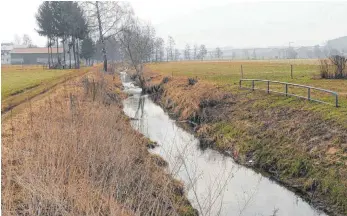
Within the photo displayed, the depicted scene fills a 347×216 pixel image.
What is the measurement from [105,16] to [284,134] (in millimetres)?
43270

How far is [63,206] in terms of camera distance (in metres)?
7.30

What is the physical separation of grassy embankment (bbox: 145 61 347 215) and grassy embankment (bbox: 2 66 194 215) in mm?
4661

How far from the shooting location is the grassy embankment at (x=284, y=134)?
12414 mm

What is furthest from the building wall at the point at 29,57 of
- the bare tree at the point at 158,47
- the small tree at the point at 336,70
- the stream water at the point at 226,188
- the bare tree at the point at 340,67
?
the stream water at the point at 226,188

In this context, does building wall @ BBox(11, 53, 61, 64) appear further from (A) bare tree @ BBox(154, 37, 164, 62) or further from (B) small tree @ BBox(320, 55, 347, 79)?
(B) small tree @ BBox(320, 55, 347, 79)

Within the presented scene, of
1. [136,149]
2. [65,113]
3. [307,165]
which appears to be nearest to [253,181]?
[307,165]

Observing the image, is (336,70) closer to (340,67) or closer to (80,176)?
(340,67)

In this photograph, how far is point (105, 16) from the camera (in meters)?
54.3

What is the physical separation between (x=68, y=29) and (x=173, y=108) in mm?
50199

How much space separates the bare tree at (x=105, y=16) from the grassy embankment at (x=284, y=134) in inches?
1239

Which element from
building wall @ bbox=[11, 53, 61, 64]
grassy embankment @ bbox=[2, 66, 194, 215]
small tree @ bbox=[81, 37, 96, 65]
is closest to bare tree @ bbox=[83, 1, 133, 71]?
small tree @ bbox=[81, 37, 96, 65]

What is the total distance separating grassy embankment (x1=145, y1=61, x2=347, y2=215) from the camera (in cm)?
1241

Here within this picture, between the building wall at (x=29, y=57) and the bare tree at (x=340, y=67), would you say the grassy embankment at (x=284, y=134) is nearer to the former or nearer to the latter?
the bare tree at (x=340, y=67)

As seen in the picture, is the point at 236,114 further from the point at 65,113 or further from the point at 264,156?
the point at 65,113
